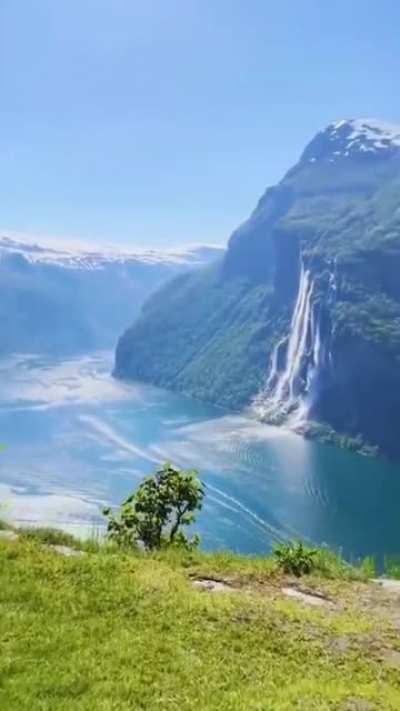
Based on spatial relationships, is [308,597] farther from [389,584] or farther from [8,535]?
[8,535]

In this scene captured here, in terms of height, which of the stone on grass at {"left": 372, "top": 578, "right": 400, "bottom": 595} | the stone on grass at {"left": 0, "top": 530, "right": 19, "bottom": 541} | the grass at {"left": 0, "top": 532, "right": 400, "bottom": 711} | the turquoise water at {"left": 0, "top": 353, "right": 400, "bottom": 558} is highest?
the grass at {"left": 0, "top": 532, "right": 400, "bottom": 711}

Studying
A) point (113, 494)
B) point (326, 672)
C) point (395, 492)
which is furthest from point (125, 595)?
point (395, 492)

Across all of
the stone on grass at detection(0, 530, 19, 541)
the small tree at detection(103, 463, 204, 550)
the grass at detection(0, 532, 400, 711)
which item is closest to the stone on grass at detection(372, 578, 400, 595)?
the grass at detection(0, 532, 400, 711)

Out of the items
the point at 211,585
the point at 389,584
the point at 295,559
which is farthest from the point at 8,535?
the point at 389,584

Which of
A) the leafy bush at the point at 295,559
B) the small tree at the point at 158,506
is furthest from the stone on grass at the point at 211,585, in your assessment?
the small tree at the point at 158,506

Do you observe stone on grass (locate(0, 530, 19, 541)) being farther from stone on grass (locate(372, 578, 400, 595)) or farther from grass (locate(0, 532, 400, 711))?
stone on grass (locate(372, 578, 400, 595))

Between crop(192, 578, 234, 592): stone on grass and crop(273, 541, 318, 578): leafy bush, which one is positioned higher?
crop(192, 578, 234, 592): stone on grass

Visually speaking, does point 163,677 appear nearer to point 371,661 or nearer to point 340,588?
point 371,661

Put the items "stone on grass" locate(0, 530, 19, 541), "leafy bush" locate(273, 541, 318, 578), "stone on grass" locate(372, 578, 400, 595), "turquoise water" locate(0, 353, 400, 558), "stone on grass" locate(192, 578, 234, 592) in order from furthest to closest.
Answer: "turquoise water" locate(0, 353, 400, 558) → "leafy bush" locate(273, 541, 318, 578) → "stone on grass" locate(372, 578, 400, 595) → "stone on grass" locate(0, 530, 19, 541) → "stone on grass" locate(192, 578, 234, 592)
